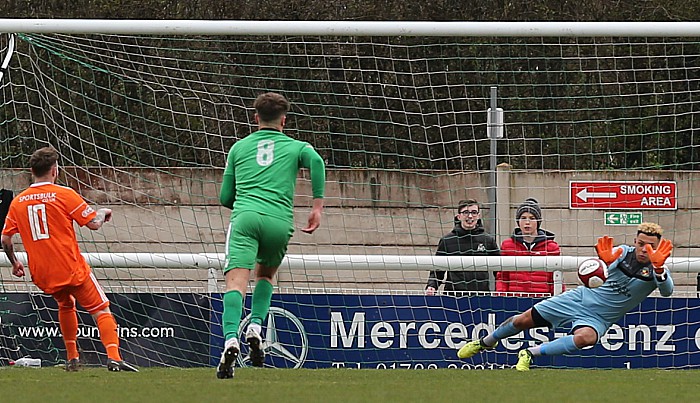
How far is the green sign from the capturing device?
11969 millimetres

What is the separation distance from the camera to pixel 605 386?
7.52m

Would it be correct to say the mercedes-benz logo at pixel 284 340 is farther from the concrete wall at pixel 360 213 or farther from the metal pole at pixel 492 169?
the metal pole at pixel 492 169

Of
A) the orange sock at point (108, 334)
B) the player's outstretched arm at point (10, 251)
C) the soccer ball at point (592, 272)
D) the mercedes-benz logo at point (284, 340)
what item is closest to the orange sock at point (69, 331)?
the orange sock at point (108, 334)

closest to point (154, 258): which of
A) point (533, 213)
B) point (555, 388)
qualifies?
point (533, 213)

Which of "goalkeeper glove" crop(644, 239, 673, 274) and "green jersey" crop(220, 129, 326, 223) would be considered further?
"goalkeeper glove" crop(644, 239, 673, 274)

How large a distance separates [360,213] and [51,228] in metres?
4.31

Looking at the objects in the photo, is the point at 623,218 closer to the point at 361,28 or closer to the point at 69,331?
the point at 361,28

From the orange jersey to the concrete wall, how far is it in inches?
125

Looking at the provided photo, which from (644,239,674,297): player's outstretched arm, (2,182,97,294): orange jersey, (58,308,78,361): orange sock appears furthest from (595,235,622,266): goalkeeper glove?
(58,308,78,361): orange sock

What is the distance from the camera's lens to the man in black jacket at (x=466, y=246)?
11.4m

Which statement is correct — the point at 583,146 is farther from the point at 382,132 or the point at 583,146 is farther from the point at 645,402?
the point at 645,402

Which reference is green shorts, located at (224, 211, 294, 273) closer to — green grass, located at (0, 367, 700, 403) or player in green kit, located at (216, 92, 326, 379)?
player in green kit, located at (216, 92, 326, 379)

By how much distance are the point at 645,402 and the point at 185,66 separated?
653 centimetres

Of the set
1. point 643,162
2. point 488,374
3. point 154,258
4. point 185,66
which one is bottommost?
point 488,374
